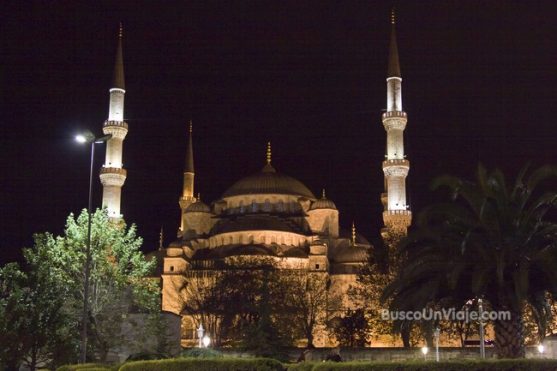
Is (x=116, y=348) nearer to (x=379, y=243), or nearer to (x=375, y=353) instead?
(x=375, y=353)

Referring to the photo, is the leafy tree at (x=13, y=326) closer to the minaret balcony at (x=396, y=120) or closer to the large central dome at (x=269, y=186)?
the minaret balcony at (x=396, y=120)

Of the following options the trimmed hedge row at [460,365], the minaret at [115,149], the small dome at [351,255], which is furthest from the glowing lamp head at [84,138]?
the small dome at [351,255]

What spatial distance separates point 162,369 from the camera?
15414 mm

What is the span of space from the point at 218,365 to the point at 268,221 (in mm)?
48402

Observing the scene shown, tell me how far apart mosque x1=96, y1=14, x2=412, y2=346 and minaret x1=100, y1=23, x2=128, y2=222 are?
0.07m

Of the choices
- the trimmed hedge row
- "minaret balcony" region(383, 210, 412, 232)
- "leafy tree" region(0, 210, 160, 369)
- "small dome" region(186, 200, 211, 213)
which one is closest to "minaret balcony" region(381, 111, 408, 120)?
"minaret balcony" region(383, 210, 412, 232)

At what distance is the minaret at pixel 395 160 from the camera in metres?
53.7

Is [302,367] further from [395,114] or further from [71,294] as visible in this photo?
[395,114]

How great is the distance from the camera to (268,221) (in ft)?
208

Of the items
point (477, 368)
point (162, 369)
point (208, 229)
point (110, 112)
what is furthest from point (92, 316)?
point (208, 229)

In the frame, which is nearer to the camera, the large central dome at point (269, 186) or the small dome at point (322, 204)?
the small dome at point (322, 204)

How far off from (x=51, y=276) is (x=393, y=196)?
2948 centimetres

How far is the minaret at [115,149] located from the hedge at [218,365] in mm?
37478

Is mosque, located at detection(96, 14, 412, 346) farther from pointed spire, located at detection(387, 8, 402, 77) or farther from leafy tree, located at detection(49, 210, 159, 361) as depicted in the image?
leafy tree, located at detection(49, 210, 159, 361)
